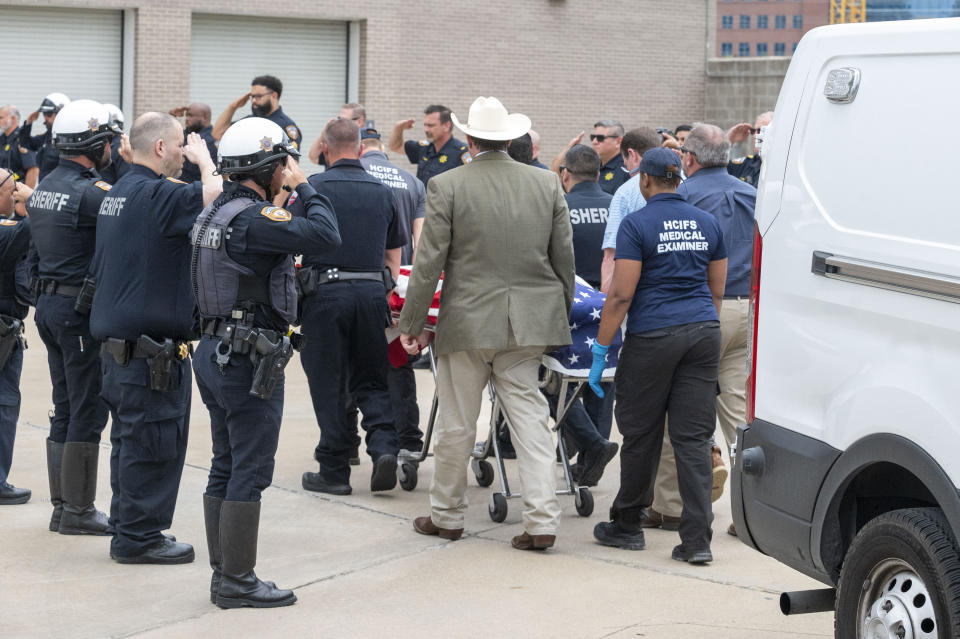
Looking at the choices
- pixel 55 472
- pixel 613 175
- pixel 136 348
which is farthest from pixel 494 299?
pixel 613 175

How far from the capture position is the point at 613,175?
1018 cm

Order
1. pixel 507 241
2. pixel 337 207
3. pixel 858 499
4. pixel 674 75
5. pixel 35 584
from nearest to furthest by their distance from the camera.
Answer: pixel 858 499, pixel 35 584, pixel 507 241, pixel 337 207, pixel 674 75

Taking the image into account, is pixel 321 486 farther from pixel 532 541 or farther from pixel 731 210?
pixel 731 210

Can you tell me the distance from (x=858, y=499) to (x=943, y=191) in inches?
41.6

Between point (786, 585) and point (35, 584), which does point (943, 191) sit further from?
point (35, 584)

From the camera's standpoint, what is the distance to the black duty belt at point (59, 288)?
626 cm

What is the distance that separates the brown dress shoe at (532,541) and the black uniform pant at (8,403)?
111 inches

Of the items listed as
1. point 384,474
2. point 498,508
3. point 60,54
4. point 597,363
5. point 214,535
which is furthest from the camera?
point 60,54

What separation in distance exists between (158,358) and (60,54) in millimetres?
15670

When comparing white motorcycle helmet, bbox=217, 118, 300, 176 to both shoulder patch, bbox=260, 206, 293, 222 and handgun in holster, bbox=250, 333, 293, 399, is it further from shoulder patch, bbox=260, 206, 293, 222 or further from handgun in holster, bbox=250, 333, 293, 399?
handgun in holster, bbox=250, 333, 293, 399

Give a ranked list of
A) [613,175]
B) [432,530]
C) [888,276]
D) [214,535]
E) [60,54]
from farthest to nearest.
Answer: [60,54], [613,175], [432,530], [214,535], [888,276]

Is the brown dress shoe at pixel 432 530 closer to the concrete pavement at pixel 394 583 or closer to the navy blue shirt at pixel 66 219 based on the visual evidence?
the concrete pavement at pixel 394 583

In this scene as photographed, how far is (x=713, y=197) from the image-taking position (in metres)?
6.54

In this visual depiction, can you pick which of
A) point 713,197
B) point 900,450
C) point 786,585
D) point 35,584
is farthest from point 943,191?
point 35,584
